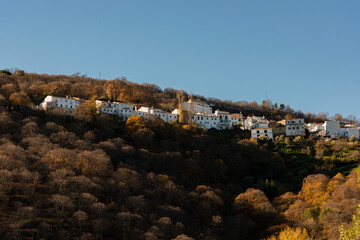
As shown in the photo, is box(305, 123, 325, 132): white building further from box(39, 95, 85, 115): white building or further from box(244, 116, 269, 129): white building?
box(39, 95, 85, 115): white building

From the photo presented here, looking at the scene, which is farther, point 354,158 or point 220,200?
point 354,158

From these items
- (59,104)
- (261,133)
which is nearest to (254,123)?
(261,133)

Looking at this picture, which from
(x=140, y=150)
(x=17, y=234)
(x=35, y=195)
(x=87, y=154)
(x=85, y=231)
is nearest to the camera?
(x=17, y=234)

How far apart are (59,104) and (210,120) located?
28.7 m

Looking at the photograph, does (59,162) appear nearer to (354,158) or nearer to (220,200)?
(220,200)

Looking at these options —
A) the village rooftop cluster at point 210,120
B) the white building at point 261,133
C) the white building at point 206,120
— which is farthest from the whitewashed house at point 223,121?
the white building at point 261,133

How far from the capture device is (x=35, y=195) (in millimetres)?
36969

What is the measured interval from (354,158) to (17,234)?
46804 mm

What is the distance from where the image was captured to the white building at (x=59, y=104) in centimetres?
6612

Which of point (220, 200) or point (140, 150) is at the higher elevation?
point (140, 150)

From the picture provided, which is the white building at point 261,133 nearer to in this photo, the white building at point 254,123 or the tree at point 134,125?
the white building at point 254,123

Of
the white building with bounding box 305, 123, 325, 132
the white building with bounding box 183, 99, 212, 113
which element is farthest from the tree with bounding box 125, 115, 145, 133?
the white building with bounding box 305, 123, 325, 132

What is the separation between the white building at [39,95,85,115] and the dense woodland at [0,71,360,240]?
2971mm

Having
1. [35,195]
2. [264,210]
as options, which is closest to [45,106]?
[35,195]
